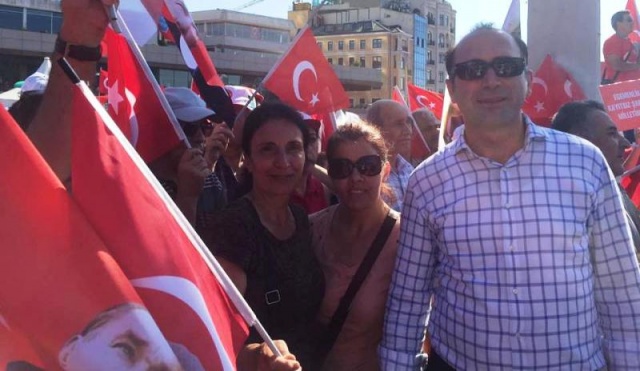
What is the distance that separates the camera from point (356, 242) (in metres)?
2.69

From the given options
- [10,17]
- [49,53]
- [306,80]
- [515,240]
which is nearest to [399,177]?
[306,80]

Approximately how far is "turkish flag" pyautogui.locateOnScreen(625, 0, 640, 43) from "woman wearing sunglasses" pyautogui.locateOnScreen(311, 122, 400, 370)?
519 centimetres

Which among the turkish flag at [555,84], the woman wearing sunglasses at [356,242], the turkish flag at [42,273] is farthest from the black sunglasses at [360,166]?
the turkish flag at [555,84]

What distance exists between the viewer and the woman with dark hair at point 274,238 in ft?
7.62

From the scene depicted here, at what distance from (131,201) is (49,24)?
166 ft

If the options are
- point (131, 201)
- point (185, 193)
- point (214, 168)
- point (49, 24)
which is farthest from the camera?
point (49, 24)

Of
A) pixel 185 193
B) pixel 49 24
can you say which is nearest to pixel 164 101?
pixel 185 193

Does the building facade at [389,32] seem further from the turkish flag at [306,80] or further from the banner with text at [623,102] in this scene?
the turkish flag at [306,80]

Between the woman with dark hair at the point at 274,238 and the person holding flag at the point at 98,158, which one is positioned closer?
the person holding flag at the point at 98,158

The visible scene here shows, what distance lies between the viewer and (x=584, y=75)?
15.6ft

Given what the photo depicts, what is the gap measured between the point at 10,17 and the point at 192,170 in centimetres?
4806

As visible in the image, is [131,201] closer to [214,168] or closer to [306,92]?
[214,168]

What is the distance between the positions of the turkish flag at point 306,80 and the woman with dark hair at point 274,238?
1.68m

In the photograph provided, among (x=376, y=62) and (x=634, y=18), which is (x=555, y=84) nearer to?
(x=634, y=18)
